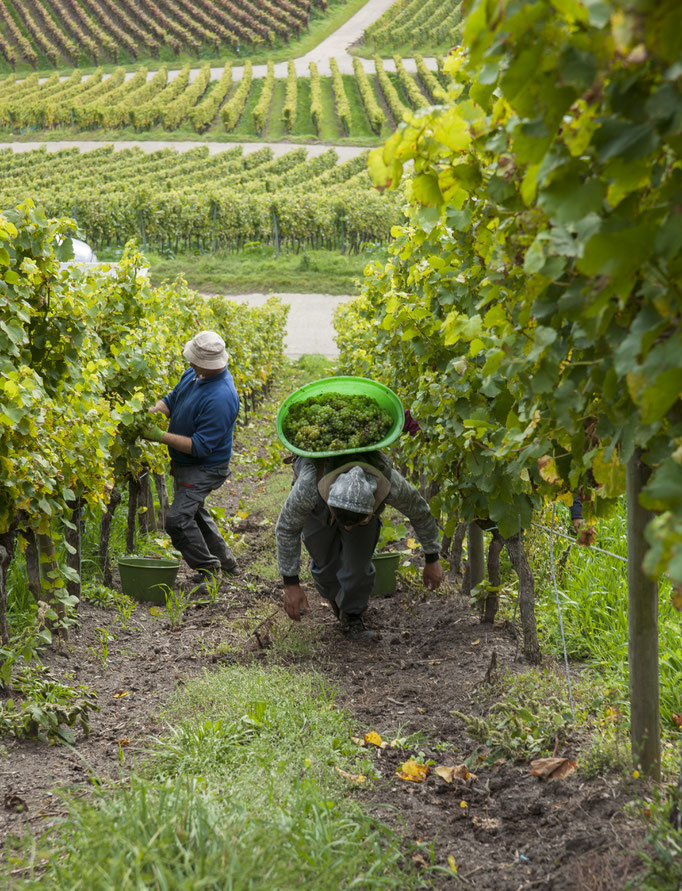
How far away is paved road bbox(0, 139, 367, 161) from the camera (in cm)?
5141

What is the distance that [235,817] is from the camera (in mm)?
2473

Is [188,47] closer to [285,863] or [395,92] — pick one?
[395,92]

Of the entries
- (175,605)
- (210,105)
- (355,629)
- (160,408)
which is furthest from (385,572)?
(210,105)

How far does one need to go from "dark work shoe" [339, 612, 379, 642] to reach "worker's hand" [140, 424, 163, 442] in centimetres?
183

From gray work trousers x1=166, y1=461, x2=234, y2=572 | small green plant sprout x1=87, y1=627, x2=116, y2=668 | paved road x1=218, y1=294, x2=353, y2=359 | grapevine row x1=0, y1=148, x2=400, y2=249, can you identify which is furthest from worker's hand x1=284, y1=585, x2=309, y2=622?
grapevine row x1=0, y1=148, x2=400, y2=249

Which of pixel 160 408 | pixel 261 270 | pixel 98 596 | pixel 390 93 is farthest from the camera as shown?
pixel 390 93

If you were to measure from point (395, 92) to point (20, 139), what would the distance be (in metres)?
26.6

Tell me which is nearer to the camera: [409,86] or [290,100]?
[290,100]

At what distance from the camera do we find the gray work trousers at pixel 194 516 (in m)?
5.96

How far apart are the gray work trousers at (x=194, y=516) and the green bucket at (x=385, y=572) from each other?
3.99ft

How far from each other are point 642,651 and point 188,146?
5467cm

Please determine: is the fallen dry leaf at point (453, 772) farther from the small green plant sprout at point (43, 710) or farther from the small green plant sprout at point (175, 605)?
the small green plant sprout at point (175, 605)

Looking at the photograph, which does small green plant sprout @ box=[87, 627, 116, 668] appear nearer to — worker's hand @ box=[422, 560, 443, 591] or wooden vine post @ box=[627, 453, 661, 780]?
worker's hand @ box=[422, 560, 443, 591]

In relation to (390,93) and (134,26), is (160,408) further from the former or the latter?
(134,26)
